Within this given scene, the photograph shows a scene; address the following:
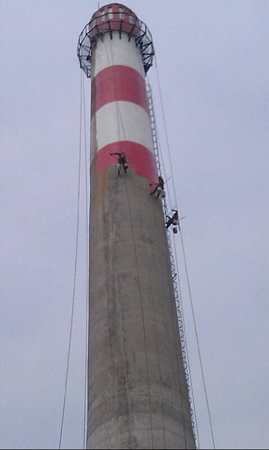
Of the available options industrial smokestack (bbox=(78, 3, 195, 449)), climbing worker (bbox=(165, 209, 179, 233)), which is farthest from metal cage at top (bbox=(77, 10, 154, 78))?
climbing worker (bbox=(165, 209, 179, 233))

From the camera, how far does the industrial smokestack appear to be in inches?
580

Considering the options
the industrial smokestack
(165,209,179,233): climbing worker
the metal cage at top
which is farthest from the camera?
the metal cage at top

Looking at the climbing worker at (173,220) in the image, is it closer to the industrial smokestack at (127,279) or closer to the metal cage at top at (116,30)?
the industrial smokestack at (127,279)

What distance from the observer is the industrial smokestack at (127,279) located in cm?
1473

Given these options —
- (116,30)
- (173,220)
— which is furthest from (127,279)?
(116,30)

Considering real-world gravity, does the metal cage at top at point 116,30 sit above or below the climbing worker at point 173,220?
above

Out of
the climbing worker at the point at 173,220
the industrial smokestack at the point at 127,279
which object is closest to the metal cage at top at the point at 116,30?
the industrial smokestack at the point at 127,279

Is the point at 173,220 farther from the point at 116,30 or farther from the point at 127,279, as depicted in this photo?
the point at 116,30

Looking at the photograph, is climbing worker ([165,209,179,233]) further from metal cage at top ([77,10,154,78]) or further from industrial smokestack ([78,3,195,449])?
metal cage at top ([77,10,154,78])

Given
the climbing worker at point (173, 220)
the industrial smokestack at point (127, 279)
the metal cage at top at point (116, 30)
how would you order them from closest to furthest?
the industrial smokestack at point (127, 279)
the climbing worker at point (173, 220)
the metal cage at top at point (116, 30)

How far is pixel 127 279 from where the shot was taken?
671 inches

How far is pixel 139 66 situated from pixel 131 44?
3.66 ft

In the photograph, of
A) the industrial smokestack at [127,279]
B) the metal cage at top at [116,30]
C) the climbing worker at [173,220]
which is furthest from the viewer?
the metal cage at top at [116,30]

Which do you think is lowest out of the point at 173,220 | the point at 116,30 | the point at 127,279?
the point at 127,279
